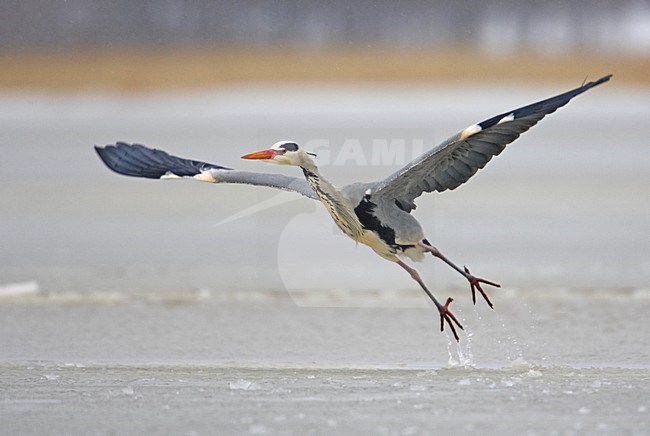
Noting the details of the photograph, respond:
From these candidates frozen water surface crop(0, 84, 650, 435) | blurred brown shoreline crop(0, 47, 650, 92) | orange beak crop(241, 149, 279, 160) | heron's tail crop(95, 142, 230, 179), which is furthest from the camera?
blurred brown shoreline crop(0, 47, 650, 92)

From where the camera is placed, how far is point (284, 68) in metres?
40.4

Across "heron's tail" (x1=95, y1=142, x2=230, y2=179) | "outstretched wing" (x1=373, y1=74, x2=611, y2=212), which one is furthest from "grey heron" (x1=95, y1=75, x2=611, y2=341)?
"heron's tail" (x1=95, y1=142, x2=230, y2=179)

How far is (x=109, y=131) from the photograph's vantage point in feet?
72.7

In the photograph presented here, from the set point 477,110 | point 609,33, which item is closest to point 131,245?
point 477,110

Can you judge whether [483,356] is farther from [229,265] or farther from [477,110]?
[477,110]

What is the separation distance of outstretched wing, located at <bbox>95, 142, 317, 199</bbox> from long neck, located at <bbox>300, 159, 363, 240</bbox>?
11.5 inches

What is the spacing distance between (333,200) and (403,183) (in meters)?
0.40

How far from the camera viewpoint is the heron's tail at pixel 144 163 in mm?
8812

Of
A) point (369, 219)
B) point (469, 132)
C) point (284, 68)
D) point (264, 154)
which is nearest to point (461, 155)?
point (469, 132)

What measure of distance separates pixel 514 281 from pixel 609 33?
41932 millimetres

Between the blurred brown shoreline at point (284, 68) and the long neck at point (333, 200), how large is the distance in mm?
24017

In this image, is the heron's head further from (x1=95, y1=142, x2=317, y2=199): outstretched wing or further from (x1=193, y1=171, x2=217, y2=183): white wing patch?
(x1=193, y1=171, x2=217, y2=183): white wing patch

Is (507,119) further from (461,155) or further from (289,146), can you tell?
(289,146)

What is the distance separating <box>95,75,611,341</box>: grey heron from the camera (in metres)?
7.55
